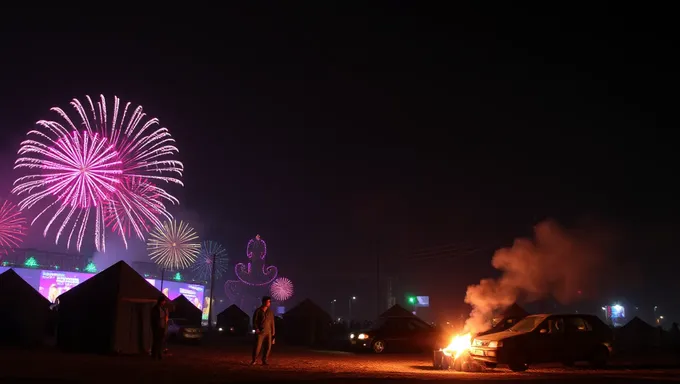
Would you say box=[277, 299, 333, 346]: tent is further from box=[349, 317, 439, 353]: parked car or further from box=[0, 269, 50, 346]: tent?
box=[0, 269, 50, 346]: tent

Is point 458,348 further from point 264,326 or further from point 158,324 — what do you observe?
point 158,324

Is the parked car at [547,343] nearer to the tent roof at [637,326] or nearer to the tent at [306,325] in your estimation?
the tent at [306,325]

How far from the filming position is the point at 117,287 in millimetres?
21203

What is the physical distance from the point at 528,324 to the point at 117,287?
14.2m

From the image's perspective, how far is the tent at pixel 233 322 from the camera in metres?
45.7

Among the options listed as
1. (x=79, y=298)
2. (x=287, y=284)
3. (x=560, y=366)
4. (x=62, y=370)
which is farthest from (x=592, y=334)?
(x=287, y=284)

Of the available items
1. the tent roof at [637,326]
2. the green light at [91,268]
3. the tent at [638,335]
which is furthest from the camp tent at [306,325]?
the green light at [91,268]

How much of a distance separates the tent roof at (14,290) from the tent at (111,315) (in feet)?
12.0

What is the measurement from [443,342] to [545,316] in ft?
29.8

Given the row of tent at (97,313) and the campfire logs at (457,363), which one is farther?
the row of tent at (97,313)

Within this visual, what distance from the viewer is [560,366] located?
63.2ft

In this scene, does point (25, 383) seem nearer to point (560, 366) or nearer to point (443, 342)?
point (560, 366)

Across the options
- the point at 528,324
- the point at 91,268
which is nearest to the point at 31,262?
the point at 91,268

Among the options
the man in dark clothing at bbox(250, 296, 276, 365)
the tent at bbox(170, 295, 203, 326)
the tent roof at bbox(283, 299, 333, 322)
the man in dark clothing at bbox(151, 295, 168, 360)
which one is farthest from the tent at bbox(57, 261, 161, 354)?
the tent at bbox(170, 295, 203, 326)
